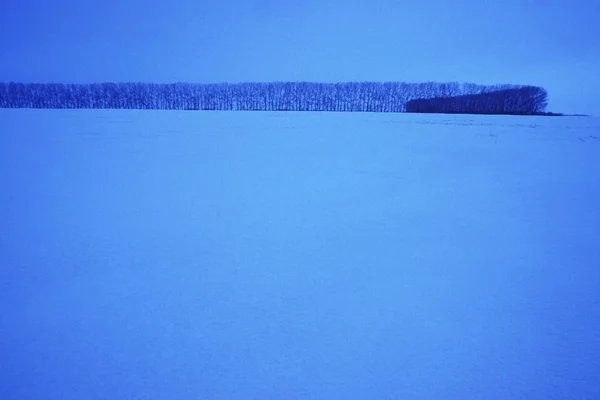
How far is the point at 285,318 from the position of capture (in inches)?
78.1

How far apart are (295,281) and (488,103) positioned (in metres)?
13.6

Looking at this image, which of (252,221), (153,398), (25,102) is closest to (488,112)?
(252,221)

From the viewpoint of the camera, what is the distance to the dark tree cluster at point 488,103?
12062 millimetres

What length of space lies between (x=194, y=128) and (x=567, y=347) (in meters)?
8.16

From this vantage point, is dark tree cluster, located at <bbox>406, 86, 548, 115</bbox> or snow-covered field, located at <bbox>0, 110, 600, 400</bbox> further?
dark tree cluster, located at <bbox>406, 86, 548, 115</bbox>

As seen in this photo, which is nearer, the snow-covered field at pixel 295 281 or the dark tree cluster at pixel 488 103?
the snow-covered field at pixel 295 281

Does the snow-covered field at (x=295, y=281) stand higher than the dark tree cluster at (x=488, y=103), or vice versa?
the dark tree cluster at (x=488, y=103)

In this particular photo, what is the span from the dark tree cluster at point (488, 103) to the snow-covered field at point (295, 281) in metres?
8.22

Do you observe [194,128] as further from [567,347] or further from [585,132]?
[585,132]

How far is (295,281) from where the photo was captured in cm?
235

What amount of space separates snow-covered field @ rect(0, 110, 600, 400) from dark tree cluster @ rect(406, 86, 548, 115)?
8.22 m

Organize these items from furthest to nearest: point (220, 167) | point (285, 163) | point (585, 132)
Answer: point (585, 132), point (285, 163), point (220, 167)

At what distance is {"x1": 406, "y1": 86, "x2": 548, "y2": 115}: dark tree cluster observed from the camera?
39.6ft

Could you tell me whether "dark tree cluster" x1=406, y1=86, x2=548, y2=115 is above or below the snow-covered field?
above
